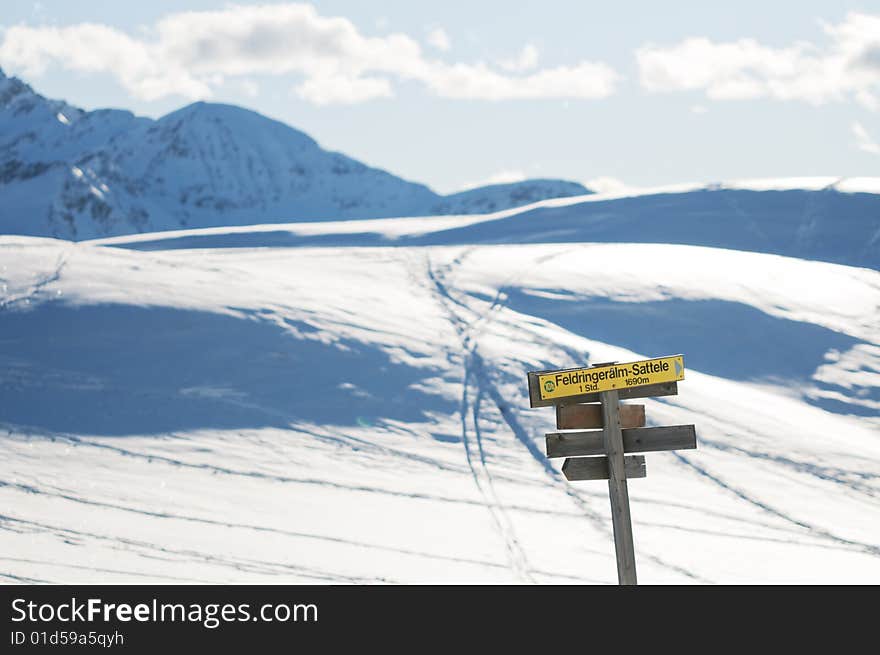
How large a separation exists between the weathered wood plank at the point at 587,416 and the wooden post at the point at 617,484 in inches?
2.1

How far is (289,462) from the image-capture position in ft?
37.6

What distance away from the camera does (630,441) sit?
600 cm

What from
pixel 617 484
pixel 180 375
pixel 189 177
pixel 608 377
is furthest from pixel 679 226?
pixel 189 177

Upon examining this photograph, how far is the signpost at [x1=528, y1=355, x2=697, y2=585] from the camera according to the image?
5.93 meters

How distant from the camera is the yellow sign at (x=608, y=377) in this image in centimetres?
596

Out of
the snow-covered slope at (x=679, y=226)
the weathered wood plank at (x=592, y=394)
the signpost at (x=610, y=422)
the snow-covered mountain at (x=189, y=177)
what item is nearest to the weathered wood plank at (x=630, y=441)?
the signpost at (x=610, y=422)

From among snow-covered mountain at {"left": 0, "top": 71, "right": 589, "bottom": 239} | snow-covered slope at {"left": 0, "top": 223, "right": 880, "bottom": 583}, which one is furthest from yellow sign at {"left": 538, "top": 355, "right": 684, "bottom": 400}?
snow-covered mountain at {"left": 0, "top": 71, "right": 589, "bottom": 239}

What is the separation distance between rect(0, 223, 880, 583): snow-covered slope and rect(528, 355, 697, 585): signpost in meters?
3.23

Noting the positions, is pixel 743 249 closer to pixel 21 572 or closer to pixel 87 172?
pixel 21 572

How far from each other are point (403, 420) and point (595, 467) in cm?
713

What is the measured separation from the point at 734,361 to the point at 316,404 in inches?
286

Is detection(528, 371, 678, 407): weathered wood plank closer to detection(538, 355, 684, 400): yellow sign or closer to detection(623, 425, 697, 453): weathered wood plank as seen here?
detection(538, 355, 684, 400): yellow sign

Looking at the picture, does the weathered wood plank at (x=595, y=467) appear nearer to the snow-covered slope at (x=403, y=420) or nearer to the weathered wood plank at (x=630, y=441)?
the weathered wood plank at (x=630, y=441)

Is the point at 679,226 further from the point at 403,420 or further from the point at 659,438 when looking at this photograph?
the point at 659,438
